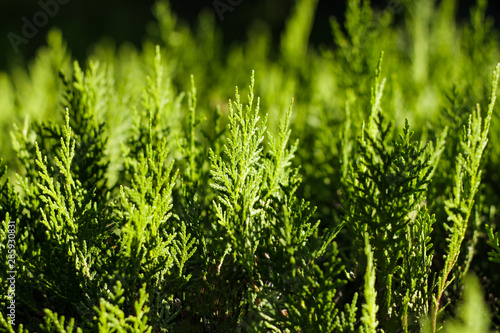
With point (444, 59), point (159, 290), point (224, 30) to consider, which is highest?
point (224, 30)

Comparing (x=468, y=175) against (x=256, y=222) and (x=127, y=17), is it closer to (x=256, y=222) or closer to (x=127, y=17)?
(x=256, y=222)

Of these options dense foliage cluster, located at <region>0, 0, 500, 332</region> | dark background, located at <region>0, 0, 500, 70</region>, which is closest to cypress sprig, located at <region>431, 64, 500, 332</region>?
dense foliage cluster, located at <region>0, 0, 500, 332</region>

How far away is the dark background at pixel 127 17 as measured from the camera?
3492mm

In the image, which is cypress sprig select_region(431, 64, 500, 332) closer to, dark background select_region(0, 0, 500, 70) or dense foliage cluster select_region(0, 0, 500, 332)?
dense foliage cluster select_region(0, 0, 500, 332)

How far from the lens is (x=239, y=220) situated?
661mm

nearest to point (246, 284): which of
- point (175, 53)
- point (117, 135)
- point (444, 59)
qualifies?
point (117, 135)

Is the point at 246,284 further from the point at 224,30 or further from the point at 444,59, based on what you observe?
the point at 224,30

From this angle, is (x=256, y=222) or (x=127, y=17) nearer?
(x=256, y=222)

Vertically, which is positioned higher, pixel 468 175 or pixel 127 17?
pixel 127 17

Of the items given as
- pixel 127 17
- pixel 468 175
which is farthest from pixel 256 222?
pixel 127 17

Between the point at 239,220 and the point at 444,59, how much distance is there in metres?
1.43

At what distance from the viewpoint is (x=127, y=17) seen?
364cm

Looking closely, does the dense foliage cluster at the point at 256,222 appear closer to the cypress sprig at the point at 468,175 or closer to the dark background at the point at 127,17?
the cypress sprig at the point at 468,175

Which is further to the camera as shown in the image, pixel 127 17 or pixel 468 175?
pixel 127 17
